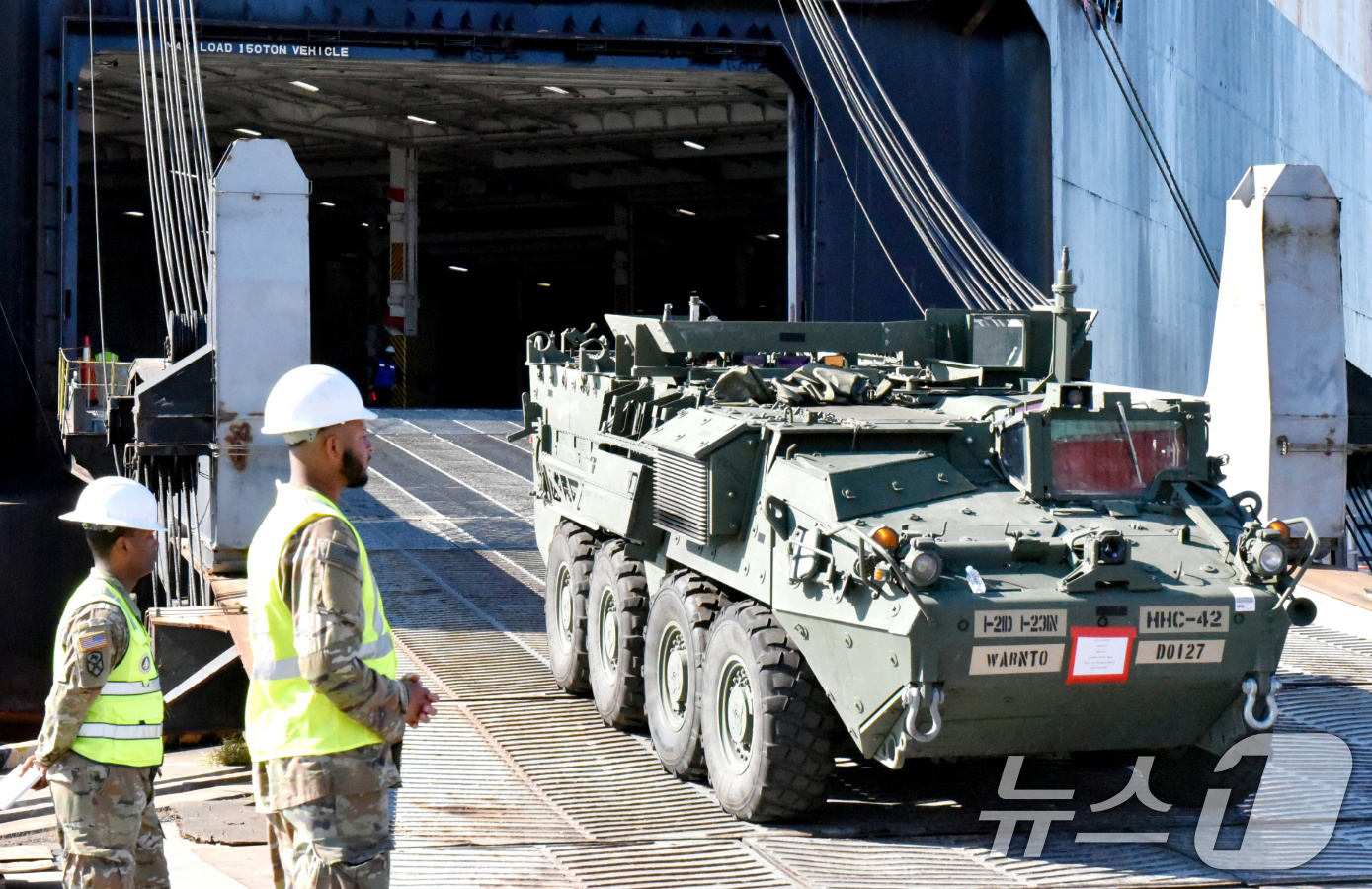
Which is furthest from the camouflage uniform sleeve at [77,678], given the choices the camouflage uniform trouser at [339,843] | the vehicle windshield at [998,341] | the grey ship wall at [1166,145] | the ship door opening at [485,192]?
the grey ship wall at [1166,145]

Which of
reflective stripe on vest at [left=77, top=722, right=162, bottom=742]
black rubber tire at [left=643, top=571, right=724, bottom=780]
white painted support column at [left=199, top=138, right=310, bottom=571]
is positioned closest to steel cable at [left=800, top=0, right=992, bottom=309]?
white painted support column at [left=199, top=138, right=310, bottom=571]

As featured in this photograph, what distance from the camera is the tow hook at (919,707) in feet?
20.6

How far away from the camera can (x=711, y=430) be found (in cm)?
764

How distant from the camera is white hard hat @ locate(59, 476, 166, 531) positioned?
512cm

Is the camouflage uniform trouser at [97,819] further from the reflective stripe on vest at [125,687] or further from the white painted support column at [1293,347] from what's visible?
the white painted support column at [1293,347]

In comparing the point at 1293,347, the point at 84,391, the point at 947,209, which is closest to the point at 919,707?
the point at 1293,347

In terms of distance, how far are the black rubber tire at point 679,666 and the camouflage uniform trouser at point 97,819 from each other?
306 centimetres

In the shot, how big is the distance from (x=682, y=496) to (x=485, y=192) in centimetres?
3162

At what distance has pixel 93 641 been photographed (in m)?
4.91

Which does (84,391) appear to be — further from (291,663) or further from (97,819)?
(291,663)

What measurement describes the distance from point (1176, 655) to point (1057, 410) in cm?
124

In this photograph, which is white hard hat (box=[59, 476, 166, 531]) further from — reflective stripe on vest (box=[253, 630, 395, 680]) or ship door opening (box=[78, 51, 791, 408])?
ship door opening (box=[78, 51, 791, 408])

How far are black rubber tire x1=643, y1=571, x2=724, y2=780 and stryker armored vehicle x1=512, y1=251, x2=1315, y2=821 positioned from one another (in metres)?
0.01

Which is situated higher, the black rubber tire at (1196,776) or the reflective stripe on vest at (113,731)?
the reflective stripe on vest at (113,731)
